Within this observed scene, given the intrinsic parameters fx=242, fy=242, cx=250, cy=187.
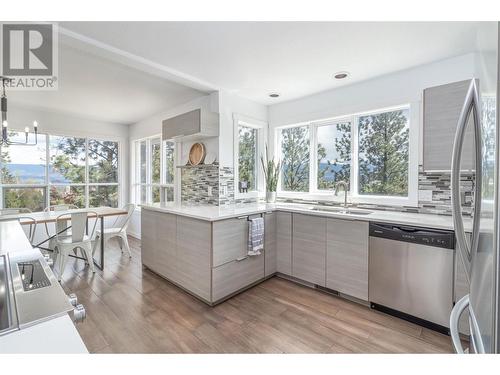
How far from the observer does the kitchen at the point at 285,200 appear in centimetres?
92

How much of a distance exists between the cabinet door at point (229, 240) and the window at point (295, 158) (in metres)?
1.36

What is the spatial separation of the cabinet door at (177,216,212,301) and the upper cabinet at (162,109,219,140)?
3.63 ft

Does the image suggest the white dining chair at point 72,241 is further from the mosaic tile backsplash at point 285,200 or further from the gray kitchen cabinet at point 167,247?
the mosaic tile backsplash at point 285,200

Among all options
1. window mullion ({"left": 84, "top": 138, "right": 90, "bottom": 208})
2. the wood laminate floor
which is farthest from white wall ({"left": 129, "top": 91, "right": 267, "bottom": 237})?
window mullion ({"left": 84, "top": 138, "right": 90, "bottom": 208})

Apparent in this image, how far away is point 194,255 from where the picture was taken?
2400 mm

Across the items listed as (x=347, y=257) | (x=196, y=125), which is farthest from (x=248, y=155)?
(x=347, y=257)

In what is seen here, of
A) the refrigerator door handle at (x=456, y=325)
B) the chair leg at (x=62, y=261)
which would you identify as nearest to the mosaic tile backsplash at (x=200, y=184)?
the chair leg at (x=62, y=261)

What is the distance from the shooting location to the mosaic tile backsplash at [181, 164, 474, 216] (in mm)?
2195

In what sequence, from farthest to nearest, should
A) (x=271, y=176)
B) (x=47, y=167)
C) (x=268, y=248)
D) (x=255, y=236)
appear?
(x=47, y=167) → (x=271, y=176) → (x=268, y=248) → (x=255, y=236)

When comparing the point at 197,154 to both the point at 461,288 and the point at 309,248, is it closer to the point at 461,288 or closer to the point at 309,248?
the point at 309,248

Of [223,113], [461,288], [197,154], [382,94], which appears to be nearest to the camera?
[461,288]

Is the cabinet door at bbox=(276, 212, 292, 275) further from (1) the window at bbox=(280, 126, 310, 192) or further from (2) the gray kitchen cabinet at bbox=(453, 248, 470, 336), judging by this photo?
(2) the gray kitchen cabinet at bbox=(453, 248, 470, 336)

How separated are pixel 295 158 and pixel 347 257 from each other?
1.72 m
